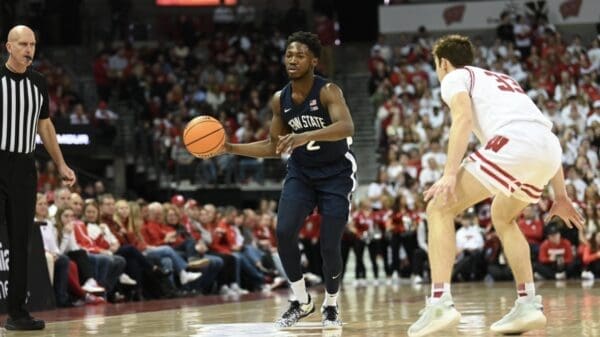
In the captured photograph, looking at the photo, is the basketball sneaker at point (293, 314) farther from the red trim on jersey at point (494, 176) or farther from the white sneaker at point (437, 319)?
the red trim on jersey at point (494, 176)

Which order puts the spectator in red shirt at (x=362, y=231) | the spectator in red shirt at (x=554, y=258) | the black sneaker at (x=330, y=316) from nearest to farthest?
the black sneaker at (x=330, y=316) → the spectator in red shirt at (x=554, y=258) → the spectator in red shirt at (x=362, y=231)

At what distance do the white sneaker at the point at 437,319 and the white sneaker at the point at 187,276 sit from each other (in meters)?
8.69

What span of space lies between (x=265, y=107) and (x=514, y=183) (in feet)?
60.8

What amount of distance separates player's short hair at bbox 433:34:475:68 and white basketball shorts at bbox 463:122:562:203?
0.53 meters

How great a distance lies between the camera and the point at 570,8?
25453mm

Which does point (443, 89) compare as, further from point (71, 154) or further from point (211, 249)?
point (71, 154)

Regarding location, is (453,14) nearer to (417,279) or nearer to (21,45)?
(417,279)

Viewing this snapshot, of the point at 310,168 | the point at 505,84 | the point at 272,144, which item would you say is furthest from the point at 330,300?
the point at 505,84

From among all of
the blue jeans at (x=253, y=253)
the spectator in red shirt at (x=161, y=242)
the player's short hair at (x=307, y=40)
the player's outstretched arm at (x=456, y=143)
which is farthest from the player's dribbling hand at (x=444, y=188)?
the blue jeans at (x=253, y=253)

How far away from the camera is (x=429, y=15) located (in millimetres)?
26578

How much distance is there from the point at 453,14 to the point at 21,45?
19117 mm

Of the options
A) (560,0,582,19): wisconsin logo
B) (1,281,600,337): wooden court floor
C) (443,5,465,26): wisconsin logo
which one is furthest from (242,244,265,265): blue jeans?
(560,0,582,19): wisconsin logo

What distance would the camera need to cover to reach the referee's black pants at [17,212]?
27.0 ft

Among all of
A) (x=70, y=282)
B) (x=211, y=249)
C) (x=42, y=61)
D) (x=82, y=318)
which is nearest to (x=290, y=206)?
(x=82, y=318)
